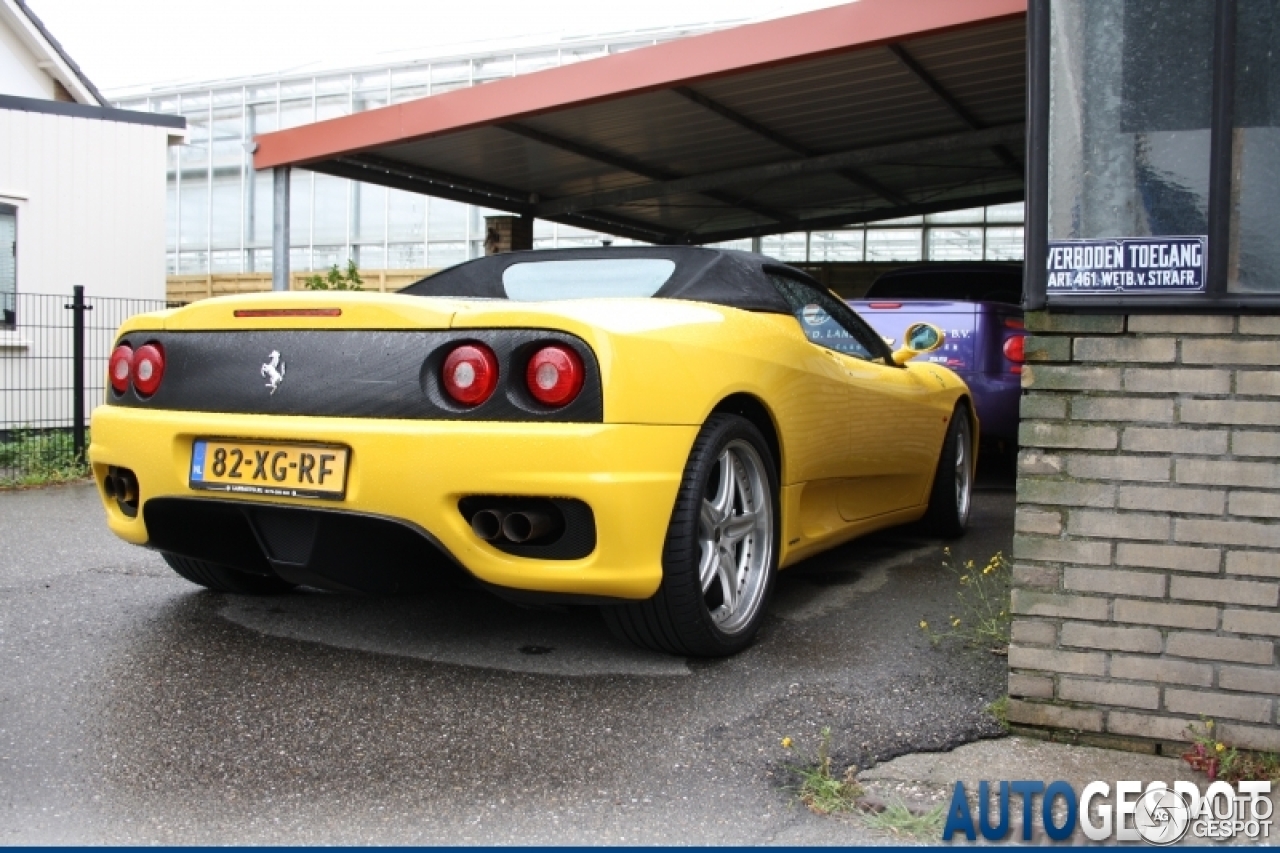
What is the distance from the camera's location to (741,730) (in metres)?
3.06

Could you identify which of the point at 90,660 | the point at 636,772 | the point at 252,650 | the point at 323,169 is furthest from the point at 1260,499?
the point at 323,169

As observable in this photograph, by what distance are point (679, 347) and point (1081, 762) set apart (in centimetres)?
148

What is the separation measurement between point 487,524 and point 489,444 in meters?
0.24

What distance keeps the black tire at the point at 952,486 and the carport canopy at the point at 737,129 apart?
231 centimetres

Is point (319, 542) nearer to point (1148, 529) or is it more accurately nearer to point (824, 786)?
point (824, 786)

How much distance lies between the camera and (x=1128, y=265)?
2.96 m

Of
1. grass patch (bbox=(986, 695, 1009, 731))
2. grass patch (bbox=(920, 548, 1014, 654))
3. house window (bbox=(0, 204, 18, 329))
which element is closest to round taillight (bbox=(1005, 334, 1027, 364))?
grass patch (bbox=(920, 548, 1014, 654))

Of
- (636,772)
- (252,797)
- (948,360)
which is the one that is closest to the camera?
(252,797)

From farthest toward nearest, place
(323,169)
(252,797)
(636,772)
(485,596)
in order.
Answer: (323,169) → (485,596) → (636,772) → (252,797)

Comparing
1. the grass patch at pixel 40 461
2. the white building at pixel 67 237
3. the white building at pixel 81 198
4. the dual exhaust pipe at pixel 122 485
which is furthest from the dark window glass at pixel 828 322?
the white building at pixel 81 198

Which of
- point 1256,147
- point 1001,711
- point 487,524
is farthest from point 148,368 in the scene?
point 1256,147

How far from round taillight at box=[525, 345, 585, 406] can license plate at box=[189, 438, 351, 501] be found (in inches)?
21.8

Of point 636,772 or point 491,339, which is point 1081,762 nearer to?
point 636,772

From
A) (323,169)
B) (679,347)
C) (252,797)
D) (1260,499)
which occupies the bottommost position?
(252,797)
